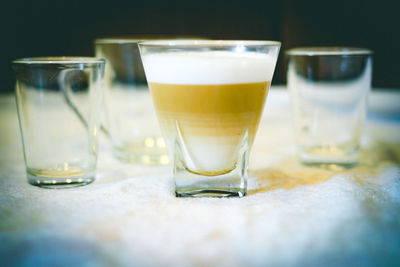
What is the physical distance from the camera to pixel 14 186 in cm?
48

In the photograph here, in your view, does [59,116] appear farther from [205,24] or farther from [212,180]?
[205,24]

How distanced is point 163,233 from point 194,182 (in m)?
0.10

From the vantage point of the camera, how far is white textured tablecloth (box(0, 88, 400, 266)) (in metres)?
0.32

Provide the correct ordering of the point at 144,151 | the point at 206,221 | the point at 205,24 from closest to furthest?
1. the point at 206,221
2. the point at 144,151
3. the point at 205,24

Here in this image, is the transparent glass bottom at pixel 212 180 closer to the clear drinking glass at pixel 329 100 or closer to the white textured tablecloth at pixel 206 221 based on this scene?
the white textured tablecloth at pixel 206 221

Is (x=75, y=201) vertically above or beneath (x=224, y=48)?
beneath

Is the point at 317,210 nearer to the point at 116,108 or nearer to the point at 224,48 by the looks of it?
the point at 224,48

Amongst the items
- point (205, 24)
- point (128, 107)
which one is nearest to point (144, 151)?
point (128, 107)

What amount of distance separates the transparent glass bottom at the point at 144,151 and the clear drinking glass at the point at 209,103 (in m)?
0.14

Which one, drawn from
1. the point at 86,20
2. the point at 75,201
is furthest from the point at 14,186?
the point at 86,20

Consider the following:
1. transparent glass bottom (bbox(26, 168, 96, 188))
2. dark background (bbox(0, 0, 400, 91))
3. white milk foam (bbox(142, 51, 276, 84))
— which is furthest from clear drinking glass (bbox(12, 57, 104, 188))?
dark background (bbox(0, 0, 400, 91))

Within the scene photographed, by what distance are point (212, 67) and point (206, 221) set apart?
14 centimetres

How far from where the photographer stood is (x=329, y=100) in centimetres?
55

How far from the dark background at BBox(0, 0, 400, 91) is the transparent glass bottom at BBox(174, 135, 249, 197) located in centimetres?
116
